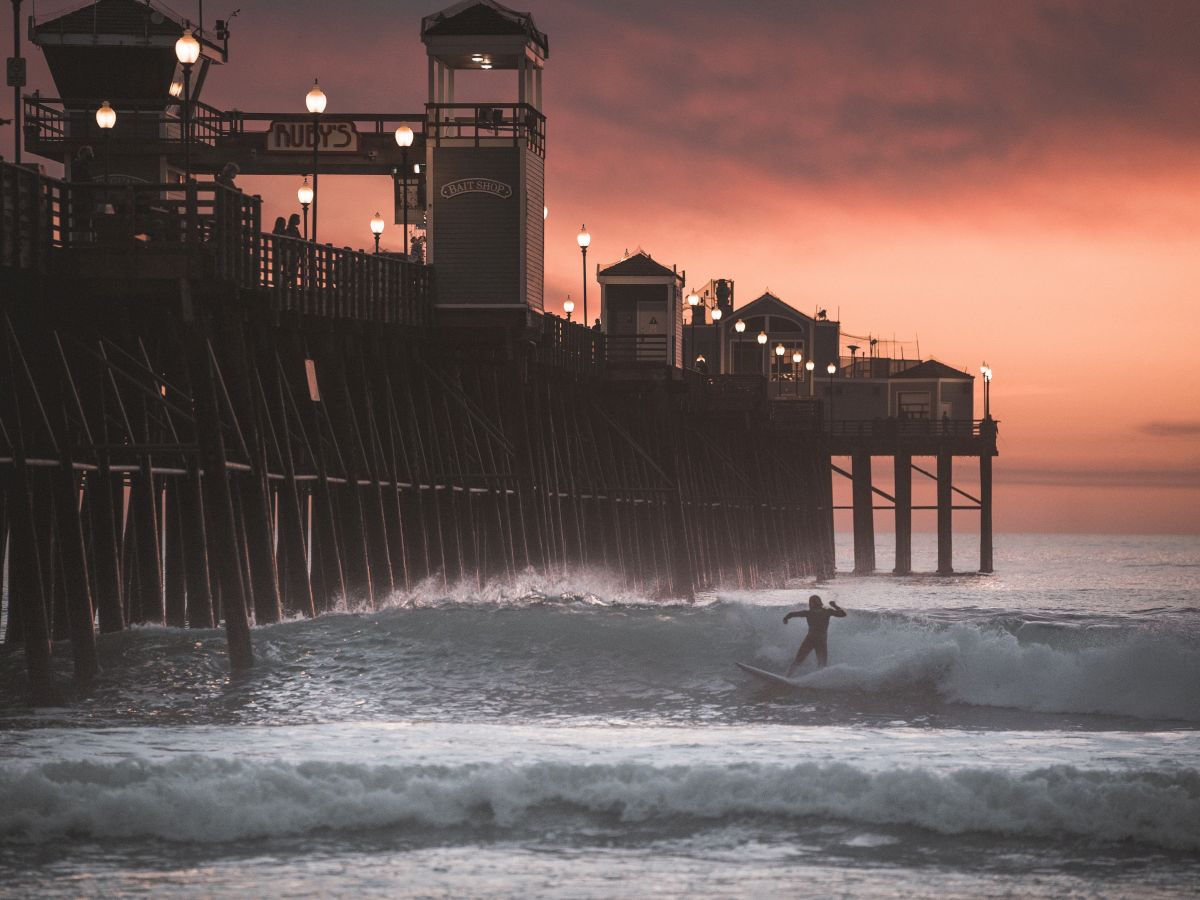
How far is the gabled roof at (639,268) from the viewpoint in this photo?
52875 mm

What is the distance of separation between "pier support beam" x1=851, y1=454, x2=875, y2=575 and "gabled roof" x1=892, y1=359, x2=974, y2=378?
5521 mm

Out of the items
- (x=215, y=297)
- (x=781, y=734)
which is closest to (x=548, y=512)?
(x=215, y=297)

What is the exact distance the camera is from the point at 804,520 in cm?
6938

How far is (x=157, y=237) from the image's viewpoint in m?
19.5

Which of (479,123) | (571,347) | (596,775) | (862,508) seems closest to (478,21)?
(479,123)

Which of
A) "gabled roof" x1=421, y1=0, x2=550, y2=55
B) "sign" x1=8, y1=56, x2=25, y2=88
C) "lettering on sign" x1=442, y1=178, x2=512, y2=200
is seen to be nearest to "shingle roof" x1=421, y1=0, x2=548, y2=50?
"gabled roof" x1=421, y1=0, x2=550, y2=55

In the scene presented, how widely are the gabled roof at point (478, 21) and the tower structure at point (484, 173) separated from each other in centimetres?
2

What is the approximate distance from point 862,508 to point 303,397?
52631 millimetres

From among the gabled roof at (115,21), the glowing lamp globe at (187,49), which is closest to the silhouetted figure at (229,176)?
the glowing lamp globe at (187,49)

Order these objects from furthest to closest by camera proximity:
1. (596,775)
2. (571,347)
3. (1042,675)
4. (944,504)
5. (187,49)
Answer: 1. (944,504)
2. (571,347)
3. (1042,675)
4. (187,49)
5. (596,775)

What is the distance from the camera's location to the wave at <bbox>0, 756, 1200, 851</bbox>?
11.3 meters

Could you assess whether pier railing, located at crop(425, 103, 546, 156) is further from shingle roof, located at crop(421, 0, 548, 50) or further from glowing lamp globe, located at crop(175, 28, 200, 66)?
glowing lamp globe, located at crop(175, 28, 200, 66)

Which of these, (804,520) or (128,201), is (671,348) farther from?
(128,201)

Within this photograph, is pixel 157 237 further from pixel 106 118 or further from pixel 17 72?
pixel 106 118
